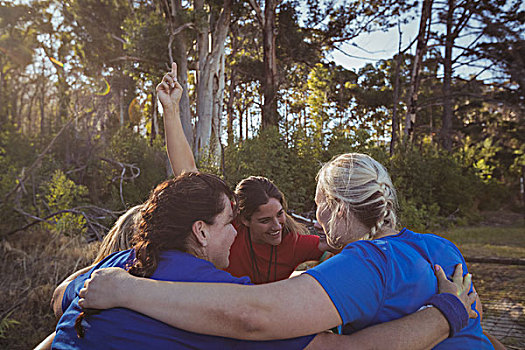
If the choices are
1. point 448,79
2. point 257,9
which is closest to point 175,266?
point 257,9

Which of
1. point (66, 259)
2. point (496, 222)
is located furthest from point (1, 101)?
point (496, 222)

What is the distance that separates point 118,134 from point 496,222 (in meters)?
12.6

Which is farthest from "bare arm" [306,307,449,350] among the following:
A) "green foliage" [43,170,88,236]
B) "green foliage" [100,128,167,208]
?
"green foliage" [100,128,167,208]

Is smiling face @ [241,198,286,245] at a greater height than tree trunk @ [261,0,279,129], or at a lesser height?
lesser

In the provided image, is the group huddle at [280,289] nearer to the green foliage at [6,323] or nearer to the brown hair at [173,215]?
the brown hair at [173,215]

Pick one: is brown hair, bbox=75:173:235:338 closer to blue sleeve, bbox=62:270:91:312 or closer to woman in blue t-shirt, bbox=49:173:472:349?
woman in blue t-shirt, bbox=49:173:472:349

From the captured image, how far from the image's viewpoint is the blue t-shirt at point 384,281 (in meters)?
1.42

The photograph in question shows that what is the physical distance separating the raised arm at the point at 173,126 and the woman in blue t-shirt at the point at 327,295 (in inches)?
65.8

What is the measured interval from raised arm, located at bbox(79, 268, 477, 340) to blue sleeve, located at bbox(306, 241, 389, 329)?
0.10ft

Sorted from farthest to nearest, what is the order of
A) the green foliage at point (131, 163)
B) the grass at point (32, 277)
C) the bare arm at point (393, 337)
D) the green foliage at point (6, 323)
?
1. the green foliage at point (131, 163)
2. the grass at point (32, 277)
3. the green foliage at point (6, 323)
4. the bare arm at point (393, 337)

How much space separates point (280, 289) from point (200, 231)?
21.0 inches

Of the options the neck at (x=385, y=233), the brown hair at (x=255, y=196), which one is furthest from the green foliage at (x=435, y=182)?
the neck at (x=385, y=233)

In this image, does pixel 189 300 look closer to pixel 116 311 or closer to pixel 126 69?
pixel 116 311

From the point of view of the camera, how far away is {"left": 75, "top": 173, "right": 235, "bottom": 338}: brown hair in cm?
171
